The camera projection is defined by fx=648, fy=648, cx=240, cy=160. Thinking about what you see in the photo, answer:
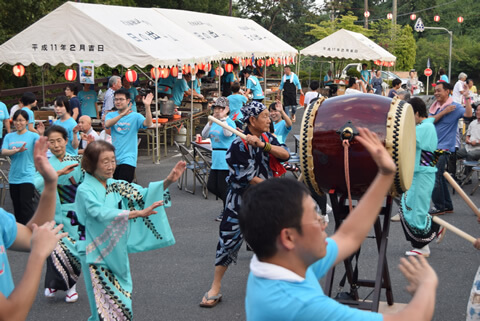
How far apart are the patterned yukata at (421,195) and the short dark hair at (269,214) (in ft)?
16.2

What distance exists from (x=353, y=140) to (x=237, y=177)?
5.25 ft

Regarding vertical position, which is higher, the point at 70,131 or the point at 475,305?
the point at 70,131

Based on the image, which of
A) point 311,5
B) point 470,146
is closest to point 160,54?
point 470,146

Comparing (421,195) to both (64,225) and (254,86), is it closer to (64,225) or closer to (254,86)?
(64,225)

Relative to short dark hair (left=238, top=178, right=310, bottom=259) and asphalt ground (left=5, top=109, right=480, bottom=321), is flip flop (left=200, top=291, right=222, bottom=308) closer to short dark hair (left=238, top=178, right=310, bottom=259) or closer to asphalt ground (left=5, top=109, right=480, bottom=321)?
asphalt ground (left=5, top=109, right=480, bottom=321)

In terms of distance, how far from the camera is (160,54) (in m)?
12.8

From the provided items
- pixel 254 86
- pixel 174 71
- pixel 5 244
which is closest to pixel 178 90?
pixel 254 86

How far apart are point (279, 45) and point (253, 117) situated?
17.0 meters

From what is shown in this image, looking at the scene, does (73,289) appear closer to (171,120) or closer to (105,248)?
(105,248)

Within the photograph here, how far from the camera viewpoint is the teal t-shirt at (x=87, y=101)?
14.0 meters

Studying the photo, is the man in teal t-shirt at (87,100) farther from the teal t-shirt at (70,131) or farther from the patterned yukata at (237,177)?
the patterned yukata at (237,177)

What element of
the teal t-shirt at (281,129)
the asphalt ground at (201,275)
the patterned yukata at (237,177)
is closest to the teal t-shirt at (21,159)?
the asphalt ground at (201,275)

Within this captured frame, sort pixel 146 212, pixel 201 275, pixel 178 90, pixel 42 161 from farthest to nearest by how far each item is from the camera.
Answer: pixel 178 90
pixel 201 275
pixel 146 212
pixel 42 161

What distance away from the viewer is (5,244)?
293cm
